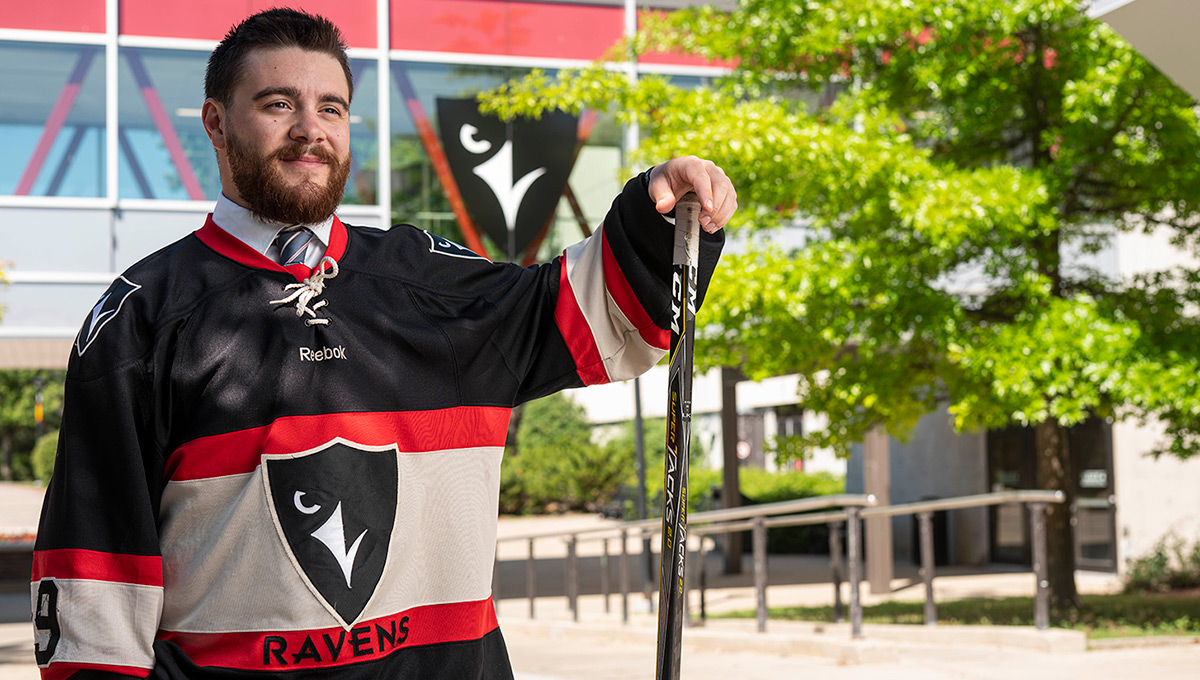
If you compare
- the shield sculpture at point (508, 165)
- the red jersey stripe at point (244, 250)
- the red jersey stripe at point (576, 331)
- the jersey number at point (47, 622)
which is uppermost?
the shield sculpture at point (508, 165)

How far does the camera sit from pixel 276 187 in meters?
1.78

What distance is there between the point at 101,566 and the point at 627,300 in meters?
0.88

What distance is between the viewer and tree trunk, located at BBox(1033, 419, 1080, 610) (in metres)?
9.37

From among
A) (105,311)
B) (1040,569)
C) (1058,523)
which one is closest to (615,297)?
(105,311)

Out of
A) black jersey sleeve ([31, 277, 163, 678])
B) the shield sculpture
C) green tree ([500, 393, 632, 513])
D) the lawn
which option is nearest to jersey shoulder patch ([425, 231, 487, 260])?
black jersey sleeve ([31, 277, 163, 678])

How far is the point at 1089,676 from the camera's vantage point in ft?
21.1

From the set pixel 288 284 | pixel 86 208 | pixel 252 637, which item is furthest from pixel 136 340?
pixel 86 208

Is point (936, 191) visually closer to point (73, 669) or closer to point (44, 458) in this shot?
point (73, 669)

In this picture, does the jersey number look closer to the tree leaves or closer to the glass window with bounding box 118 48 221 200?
the tree leaves

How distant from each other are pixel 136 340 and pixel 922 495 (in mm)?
17053

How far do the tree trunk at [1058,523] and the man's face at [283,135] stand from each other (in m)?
8.50

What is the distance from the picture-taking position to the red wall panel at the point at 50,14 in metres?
12.3

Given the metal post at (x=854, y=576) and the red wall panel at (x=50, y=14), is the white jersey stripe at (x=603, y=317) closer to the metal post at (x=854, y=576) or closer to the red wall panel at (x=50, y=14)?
the metal post at (x=854, y=576)

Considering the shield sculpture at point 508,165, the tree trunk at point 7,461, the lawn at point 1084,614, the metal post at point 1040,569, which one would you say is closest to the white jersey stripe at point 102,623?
the metal post at point 1040,569
